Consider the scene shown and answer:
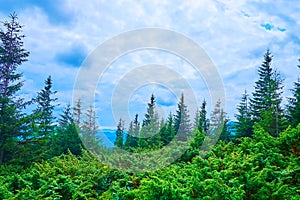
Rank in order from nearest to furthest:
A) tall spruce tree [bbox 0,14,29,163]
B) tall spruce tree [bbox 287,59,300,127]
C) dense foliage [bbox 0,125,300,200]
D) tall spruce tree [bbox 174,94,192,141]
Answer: dense foliage [bbox 0,125,300,200], tall spruce tree [bbox 0,14,29,163], tall spruce tree [bbox 287,59,300,127], tall spruce tree [bbox 174,94,192,141]

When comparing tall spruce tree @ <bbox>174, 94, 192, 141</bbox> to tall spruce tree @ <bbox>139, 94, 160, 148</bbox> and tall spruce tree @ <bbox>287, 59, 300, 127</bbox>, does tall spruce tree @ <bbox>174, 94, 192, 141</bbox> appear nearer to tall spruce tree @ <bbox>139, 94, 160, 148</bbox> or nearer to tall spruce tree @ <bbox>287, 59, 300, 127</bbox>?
tall spruce tree @ <bbox>139, 94, 160, 148</bbox>

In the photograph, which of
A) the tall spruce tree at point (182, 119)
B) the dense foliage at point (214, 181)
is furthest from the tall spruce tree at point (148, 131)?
the dense foliage at point (214, 181)

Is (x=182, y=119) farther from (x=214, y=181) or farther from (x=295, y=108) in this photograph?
(x=214, y=181)

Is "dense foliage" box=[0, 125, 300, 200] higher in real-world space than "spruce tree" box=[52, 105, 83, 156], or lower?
lower

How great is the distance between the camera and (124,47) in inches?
328

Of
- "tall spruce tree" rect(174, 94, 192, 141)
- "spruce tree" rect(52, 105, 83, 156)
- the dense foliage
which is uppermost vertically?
"tall spruce tree" rect(174, 94, 192, 141)

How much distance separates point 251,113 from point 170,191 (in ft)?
78.7

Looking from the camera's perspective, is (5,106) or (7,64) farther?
(7,64)

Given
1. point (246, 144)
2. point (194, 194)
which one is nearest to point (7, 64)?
point (246, 144)

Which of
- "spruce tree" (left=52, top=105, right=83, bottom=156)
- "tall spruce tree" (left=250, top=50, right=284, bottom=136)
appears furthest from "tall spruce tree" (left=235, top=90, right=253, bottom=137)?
"spruce tree" (left=52, top=105, right=83, bottom=156)

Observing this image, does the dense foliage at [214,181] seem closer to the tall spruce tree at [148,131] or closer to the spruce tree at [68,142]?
the tall spruce tree at [148,131]

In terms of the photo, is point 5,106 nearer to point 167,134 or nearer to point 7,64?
point 7,64

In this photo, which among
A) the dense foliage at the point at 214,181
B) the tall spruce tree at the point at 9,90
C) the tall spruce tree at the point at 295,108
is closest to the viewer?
the dense foliage at the point at 214,181

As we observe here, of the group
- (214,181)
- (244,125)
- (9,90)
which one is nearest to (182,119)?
(244,125)
